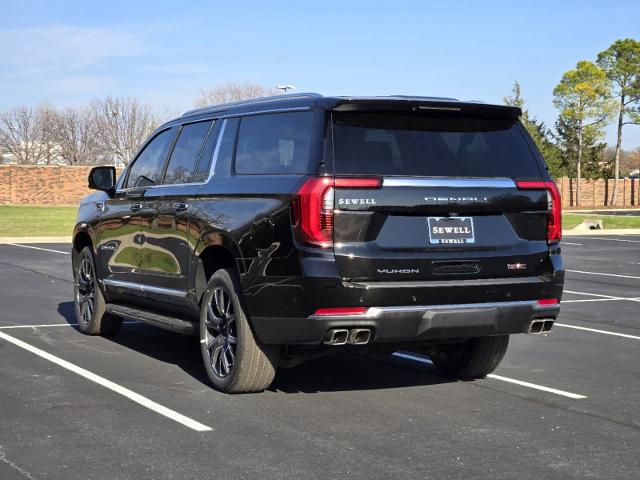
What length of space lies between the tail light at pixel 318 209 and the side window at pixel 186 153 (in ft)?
5.92

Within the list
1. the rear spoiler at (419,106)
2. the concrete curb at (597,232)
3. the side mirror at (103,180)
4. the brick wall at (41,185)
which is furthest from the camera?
the brick wall at (41,185)

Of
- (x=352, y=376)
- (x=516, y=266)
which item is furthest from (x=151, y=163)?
(x=516, y=266)

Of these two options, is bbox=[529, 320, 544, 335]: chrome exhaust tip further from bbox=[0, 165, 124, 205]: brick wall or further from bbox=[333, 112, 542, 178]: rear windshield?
bbox=[0, 165, 124, 205]: brick wall

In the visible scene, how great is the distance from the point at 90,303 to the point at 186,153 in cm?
238

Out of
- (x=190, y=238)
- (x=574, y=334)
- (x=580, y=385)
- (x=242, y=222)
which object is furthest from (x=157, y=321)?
(x=574, y=334)

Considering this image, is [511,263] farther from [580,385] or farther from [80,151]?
[80,151]

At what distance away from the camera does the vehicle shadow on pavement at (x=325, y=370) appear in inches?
288

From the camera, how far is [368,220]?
6098 millimetres

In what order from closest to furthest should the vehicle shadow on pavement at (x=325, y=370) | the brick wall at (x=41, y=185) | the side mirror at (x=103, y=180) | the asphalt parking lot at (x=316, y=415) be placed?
the asphalt parking lot at (x=316, y=415), the vehicle shadow on pavement at (x=325, y=370), the side mirror at (x=103, y=180), the brick wall at (x=41, y=185)

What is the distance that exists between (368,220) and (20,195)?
189 feet

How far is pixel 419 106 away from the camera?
6.44 m

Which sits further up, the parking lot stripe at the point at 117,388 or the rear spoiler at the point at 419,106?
the rear spoiler at the point at 419,106

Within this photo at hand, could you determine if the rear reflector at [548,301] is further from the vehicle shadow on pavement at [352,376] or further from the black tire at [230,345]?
the black tire at [230,345]

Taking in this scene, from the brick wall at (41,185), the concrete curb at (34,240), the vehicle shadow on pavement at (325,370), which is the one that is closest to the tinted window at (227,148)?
the vehicle shadow on pavement at (325,370)
